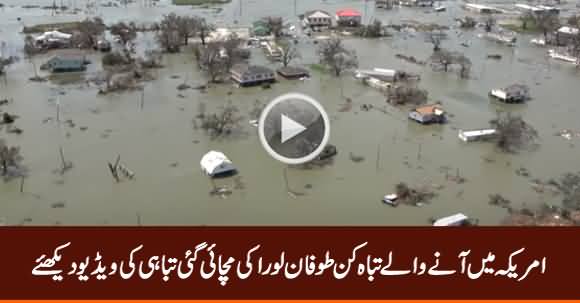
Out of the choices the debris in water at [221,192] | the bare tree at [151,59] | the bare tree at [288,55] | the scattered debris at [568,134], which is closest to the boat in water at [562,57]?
the scattered debris at [568,134]

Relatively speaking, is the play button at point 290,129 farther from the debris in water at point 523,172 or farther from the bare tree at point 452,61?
the bare tree at point 452,61

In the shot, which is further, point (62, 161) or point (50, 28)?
point (50, 28)

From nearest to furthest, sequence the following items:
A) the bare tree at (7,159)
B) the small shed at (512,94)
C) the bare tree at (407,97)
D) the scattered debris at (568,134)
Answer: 1. the bare tree at (7,159)
2. the scattered debris at (568,134)
3. the bare tree at (407,97)
4. the small shed at (512,94)

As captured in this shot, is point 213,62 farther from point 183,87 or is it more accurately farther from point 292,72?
point 292,72

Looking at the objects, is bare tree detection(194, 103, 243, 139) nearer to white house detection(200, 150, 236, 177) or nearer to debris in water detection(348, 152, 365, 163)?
white house detection(200, 150, 236, 177)

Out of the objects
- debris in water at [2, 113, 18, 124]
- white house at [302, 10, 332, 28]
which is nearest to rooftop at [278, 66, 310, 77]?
debris in water at [2, 113, 18, 124]

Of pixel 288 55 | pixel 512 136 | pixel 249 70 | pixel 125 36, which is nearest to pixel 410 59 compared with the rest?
pixel 288 55
